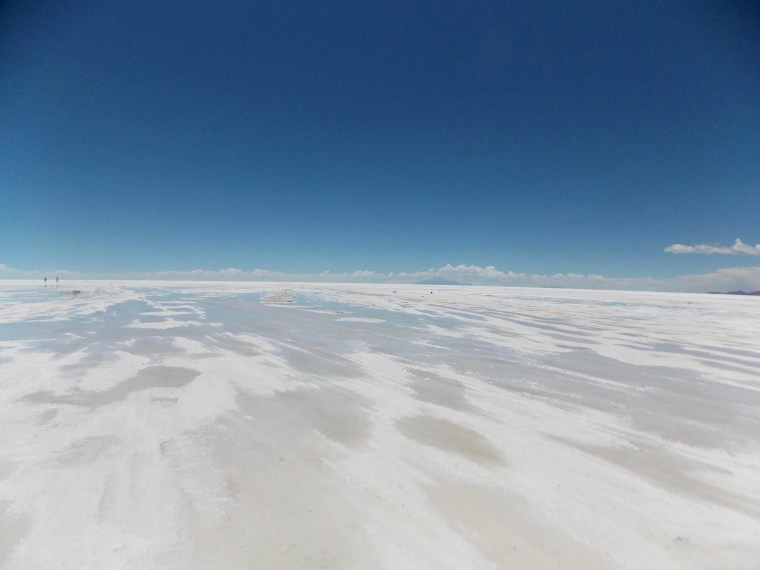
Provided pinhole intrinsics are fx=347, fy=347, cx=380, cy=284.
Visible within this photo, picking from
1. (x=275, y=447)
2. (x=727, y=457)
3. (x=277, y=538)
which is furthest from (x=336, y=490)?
(x=727, y=457)

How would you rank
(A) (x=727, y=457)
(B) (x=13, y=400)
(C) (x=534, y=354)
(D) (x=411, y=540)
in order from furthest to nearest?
(C) (x=534, y=354) → (B) (x=13, y=400) → (A) (x=727, y=457) → (D) (x=411, y=540)

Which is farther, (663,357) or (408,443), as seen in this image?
(663,357)

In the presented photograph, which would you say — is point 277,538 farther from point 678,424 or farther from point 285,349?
point 285,349

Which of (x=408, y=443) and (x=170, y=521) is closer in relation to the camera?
(x=170, y=521)

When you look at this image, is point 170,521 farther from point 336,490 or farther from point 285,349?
point 285,349

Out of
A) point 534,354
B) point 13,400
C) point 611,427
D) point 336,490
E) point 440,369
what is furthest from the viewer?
point 534,354

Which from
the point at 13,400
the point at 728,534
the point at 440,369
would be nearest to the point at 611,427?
the point at 728,534
